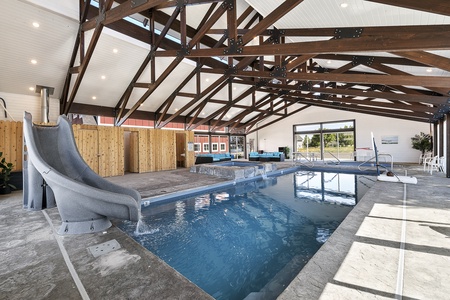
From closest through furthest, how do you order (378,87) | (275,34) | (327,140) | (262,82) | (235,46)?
(235,46) → (275,34) → (378,87) → (262,82) → (327,140)

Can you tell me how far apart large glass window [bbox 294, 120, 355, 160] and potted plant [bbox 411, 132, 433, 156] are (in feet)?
10.1

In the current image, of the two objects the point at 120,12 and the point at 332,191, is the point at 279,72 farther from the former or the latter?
the point at 120,12

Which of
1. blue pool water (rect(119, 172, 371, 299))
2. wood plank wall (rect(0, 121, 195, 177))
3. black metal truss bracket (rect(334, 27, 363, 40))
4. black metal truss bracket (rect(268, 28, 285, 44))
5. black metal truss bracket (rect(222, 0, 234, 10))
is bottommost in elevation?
blue pool water (rect(119, 172, 371, 299))

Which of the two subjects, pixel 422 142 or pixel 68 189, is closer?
pixel 68 189

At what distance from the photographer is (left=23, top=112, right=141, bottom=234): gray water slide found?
2.61 meters

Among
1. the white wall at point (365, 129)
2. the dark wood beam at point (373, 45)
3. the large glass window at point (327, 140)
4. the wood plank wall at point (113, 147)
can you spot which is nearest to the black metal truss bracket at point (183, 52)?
the dark wood beam at point (373, 45)

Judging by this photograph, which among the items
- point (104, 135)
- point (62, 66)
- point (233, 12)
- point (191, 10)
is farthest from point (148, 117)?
point (233, 12)

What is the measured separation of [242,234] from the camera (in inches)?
131

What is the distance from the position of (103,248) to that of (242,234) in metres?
2.00

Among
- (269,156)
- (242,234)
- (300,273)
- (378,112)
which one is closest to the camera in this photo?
(300,273)

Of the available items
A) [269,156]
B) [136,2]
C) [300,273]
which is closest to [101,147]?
[136,2]

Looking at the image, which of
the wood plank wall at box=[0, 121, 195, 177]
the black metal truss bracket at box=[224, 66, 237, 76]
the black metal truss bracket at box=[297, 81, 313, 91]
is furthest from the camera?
the black metal truss bracket at box=[297, 81, 313, 91]

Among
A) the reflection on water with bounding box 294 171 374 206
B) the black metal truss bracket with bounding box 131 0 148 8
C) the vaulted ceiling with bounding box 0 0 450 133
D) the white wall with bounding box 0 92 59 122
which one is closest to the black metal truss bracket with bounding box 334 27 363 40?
the vaulted ceiling with bounding box 0 0 450 133

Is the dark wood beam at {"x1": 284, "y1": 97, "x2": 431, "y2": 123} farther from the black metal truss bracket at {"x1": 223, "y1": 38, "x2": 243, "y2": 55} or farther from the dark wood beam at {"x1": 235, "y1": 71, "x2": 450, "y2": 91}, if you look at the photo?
the black metal truss bracket at {"x1": 223, "y1": 38, "x2": 243, "y2": 55}
